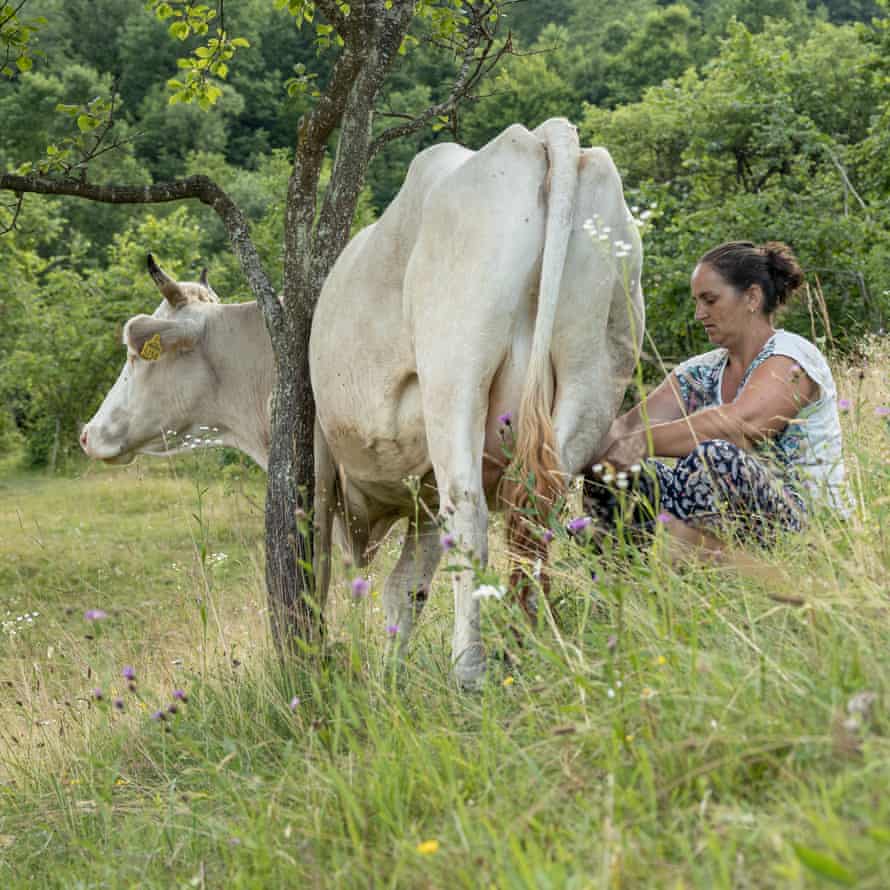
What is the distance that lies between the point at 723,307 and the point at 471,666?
1.90 m

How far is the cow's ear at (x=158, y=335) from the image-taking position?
6.11 m

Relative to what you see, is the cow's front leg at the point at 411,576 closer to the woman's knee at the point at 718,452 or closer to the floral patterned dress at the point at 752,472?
the floral patterned dress at the point at 752,472

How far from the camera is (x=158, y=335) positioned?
6176 mm

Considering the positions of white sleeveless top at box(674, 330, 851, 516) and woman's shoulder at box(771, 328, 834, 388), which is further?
→ woman's shoulder at box(771, 328, 834, 388)

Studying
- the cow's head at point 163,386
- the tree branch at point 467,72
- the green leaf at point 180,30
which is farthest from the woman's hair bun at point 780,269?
the green leaf at point 180,30

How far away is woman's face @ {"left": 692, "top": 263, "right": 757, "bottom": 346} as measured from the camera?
4520 mm

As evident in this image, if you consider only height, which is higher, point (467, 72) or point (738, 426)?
point (467, 72)

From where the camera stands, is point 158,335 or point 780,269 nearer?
point 780,269

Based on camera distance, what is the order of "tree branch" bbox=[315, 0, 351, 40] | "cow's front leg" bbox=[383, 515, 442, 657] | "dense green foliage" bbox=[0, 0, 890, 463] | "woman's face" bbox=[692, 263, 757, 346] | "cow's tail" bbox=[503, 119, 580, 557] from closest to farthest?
"cow's tail" bbox=[503, 119, 580, 557] → "woman's face" bbox=[692, 263, 757, 346] → "tree branch" bbox=[315, 0, 351, 40] → "cow's front leg" bbox=[383, 515, 442, 657] → "dense green foliage" bbox=[0, 0, 890, 463]

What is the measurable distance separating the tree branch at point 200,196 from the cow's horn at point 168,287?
3.24 ft

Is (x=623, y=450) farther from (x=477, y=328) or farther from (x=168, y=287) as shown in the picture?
(x=168, y=287)

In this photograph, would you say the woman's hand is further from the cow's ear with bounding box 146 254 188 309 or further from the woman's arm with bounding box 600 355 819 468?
the cow's ear with bounding box 146 254 188 309

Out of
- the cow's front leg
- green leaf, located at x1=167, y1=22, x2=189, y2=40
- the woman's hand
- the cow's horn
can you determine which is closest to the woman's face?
the woman's hand

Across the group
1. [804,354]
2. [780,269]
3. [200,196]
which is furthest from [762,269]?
[200,196]
